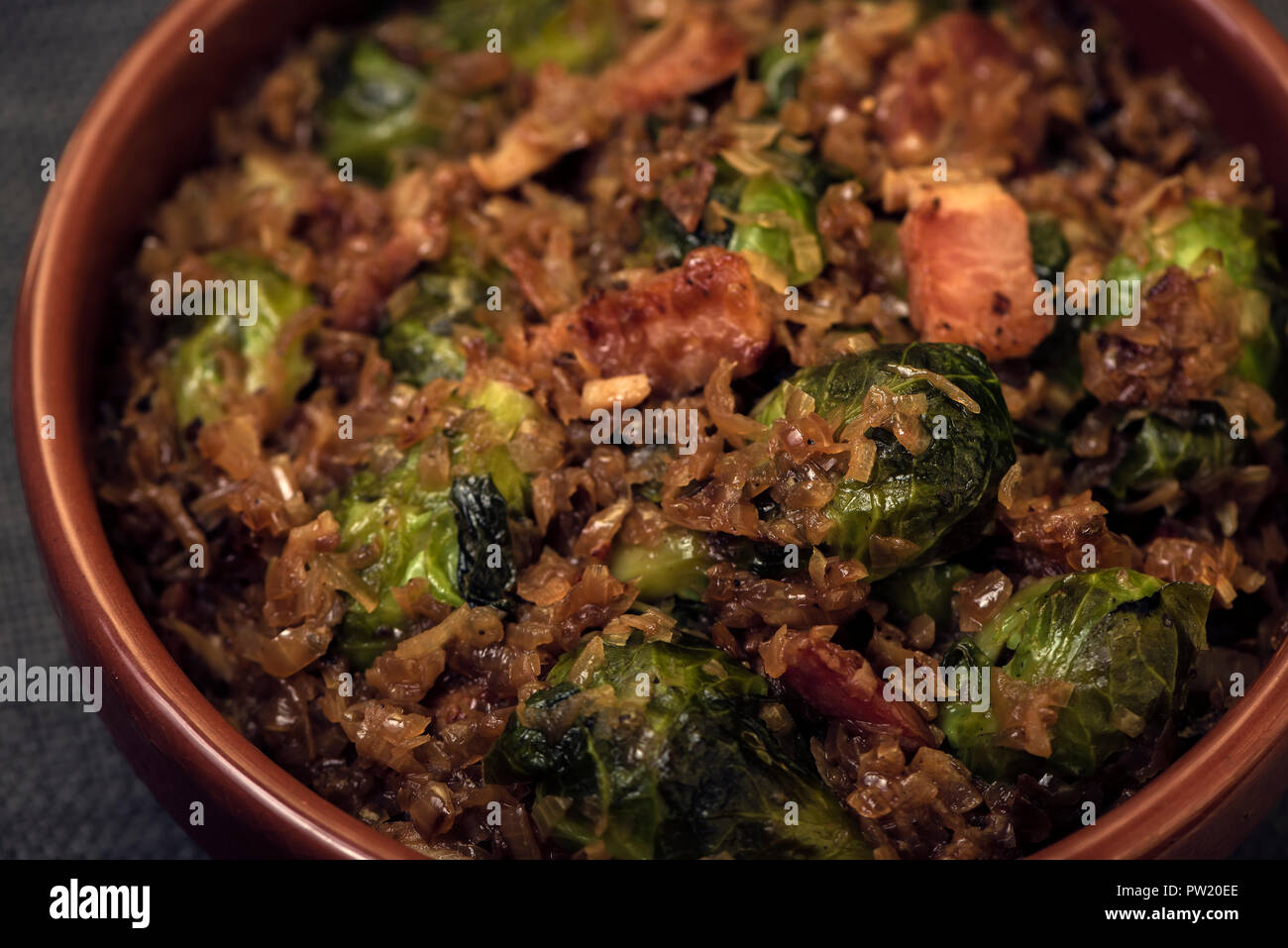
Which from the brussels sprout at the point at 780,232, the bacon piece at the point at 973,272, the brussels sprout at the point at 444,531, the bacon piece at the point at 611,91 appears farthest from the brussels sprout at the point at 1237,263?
the brussels sprout at the point at 444,531

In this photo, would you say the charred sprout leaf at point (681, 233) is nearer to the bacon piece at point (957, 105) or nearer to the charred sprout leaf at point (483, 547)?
the bacon piece at point (957, 105)

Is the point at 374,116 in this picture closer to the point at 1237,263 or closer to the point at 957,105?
the point at 957,105

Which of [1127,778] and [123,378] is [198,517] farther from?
[1127,778]

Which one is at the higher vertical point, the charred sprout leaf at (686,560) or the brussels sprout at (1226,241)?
the brussels sprout at (1226,241)

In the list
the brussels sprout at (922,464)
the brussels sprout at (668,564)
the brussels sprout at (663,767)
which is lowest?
the brussels sprout at (663,767)

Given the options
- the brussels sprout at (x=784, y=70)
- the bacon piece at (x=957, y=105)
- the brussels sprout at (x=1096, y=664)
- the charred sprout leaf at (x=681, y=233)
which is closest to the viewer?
the brussels sprout at (x=1096, y=664)

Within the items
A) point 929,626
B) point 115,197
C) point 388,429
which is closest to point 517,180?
point 388,429

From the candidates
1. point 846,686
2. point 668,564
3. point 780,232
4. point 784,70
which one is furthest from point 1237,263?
point 668,564
